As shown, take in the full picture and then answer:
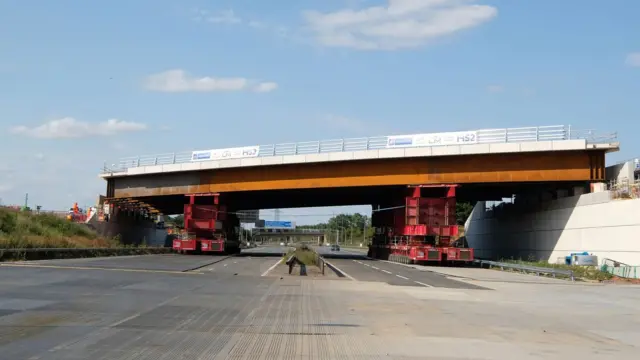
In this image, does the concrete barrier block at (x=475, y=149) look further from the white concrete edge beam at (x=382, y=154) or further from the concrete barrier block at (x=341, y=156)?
the concrete barrier block at (x=341, y=156)

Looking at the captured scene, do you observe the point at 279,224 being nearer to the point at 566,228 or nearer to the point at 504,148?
the point at 504,148

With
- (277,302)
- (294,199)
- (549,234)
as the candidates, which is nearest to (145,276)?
(277,302)

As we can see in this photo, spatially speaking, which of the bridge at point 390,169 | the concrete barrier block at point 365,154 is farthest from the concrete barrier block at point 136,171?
the concrete barrier block at point 365,154

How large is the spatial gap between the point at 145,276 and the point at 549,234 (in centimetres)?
3279

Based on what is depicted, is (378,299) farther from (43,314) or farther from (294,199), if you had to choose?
(294,199)

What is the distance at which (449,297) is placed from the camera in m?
22.5

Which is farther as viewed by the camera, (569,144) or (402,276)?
(569,144)

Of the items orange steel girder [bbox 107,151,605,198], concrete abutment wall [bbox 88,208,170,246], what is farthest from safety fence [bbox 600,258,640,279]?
concrete abutment wall [bbox 88,208,170,246]

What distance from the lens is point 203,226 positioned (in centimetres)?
5941

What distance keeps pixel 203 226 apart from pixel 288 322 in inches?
1832

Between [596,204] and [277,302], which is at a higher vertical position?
[596,204]

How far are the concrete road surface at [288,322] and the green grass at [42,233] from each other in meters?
15.6

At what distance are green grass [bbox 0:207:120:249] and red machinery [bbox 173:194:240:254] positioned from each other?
650 centimetres

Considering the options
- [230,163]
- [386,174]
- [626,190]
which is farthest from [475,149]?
[230,163]
